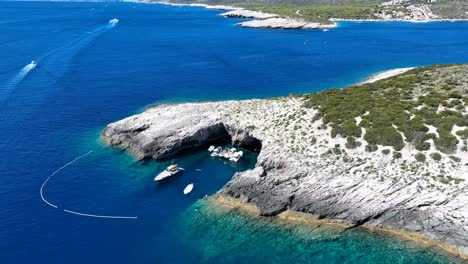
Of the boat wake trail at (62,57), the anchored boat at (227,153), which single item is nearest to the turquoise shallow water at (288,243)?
the anchored boat at (227,153)

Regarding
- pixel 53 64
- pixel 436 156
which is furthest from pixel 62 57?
pixel 436 156

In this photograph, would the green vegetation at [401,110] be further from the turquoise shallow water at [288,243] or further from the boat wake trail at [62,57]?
the boat wake trail at [62,57]

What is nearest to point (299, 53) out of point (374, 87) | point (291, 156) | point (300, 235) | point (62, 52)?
point (374, 87)

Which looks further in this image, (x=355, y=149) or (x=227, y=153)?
A: (x=227, y=153)

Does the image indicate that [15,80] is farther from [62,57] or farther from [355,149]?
[355,149]

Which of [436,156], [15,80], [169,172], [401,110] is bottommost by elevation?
[169,172]

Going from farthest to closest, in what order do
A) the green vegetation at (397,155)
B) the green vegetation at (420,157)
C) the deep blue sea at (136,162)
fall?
the green vegetation at (397,155)
the green vegetation at (420,157)
the deep blue sea at (136,162)
